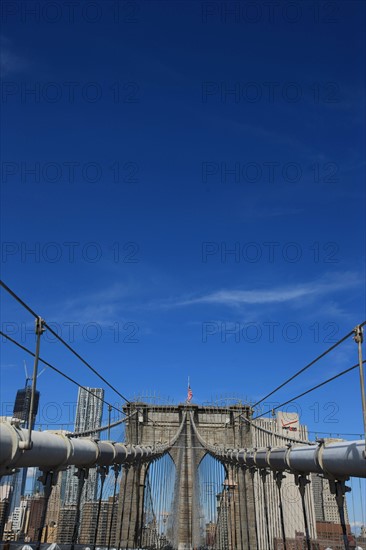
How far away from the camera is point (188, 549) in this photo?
1214 inches

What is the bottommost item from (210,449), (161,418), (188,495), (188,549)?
(188,549)

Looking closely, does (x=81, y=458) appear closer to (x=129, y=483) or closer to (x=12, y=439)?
(x=12, y=439)

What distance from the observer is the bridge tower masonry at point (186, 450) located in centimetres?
3014

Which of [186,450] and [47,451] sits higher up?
[186,450]

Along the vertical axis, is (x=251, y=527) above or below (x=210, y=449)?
below

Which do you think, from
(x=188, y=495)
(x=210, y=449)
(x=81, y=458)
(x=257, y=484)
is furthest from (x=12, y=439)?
(x=257, y=484)

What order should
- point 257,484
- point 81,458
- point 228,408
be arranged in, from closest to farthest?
point 81,458, point 228,408, point 257,484

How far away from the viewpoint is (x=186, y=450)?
34.6 metres

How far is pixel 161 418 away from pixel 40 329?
2907 cm

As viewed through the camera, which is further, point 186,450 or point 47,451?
point 186,450

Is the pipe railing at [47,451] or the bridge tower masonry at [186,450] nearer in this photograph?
the pipe railing at [47,451]

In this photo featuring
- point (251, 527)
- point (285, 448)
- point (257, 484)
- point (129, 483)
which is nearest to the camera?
point (285, 448)

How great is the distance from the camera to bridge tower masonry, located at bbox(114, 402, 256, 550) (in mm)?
30141

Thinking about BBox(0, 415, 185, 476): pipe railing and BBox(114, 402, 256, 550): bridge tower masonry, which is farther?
BBox(114, 402, 256, 550): bridge tower masonry
